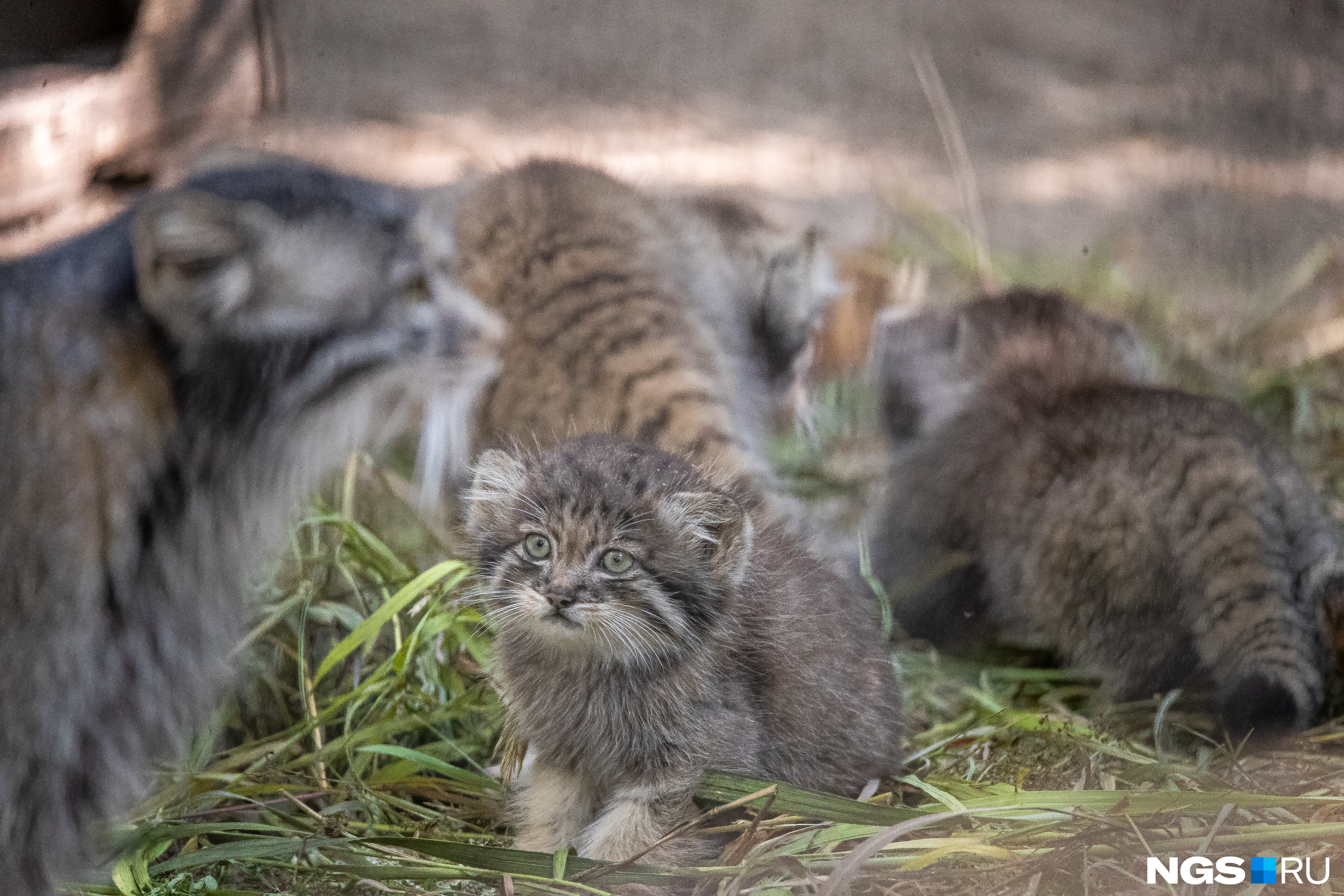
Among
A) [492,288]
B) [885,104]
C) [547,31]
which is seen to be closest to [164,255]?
[492,288]

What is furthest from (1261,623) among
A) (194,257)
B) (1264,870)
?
(194,257)

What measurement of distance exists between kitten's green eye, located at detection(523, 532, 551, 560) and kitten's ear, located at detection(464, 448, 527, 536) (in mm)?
131

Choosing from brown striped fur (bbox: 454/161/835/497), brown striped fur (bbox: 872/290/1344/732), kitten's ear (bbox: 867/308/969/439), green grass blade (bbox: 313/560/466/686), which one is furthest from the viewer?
kitten's ear (bbox: 867/308/969/439)

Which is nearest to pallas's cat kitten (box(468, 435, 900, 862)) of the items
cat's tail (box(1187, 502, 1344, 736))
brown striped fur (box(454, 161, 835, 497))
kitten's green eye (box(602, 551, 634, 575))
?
kitten's green eye (box(602, 551, 634, 575))

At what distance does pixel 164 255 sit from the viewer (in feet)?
8.25

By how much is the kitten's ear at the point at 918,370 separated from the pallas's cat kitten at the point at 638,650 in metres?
1.82

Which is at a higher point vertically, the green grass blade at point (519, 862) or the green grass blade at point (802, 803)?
the green grass blade at point (802, 803)

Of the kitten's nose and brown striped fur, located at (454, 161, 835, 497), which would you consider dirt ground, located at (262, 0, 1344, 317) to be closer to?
brown striped fur, located at (454, 161, 835, 497)

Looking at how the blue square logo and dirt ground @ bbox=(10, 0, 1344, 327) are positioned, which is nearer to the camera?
the blue square logo

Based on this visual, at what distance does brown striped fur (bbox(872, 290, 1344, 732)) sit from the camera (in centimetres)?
347

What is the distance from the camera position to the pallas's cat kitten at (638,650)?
2668mm

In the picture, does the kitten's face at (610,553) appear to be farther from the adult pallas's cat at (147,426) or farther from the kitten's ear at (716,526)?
the adult pallas's cat at (147,426)

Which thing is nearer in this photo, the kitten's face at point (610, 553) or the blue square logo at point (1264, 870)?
the blue square logo at point (1264, 870)

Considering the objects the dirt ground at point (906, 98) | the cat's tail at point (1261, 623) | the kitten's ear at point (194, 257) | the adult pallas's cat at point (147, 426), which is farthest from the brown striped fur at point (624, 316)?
the cat's tail at point (1261, 623)
